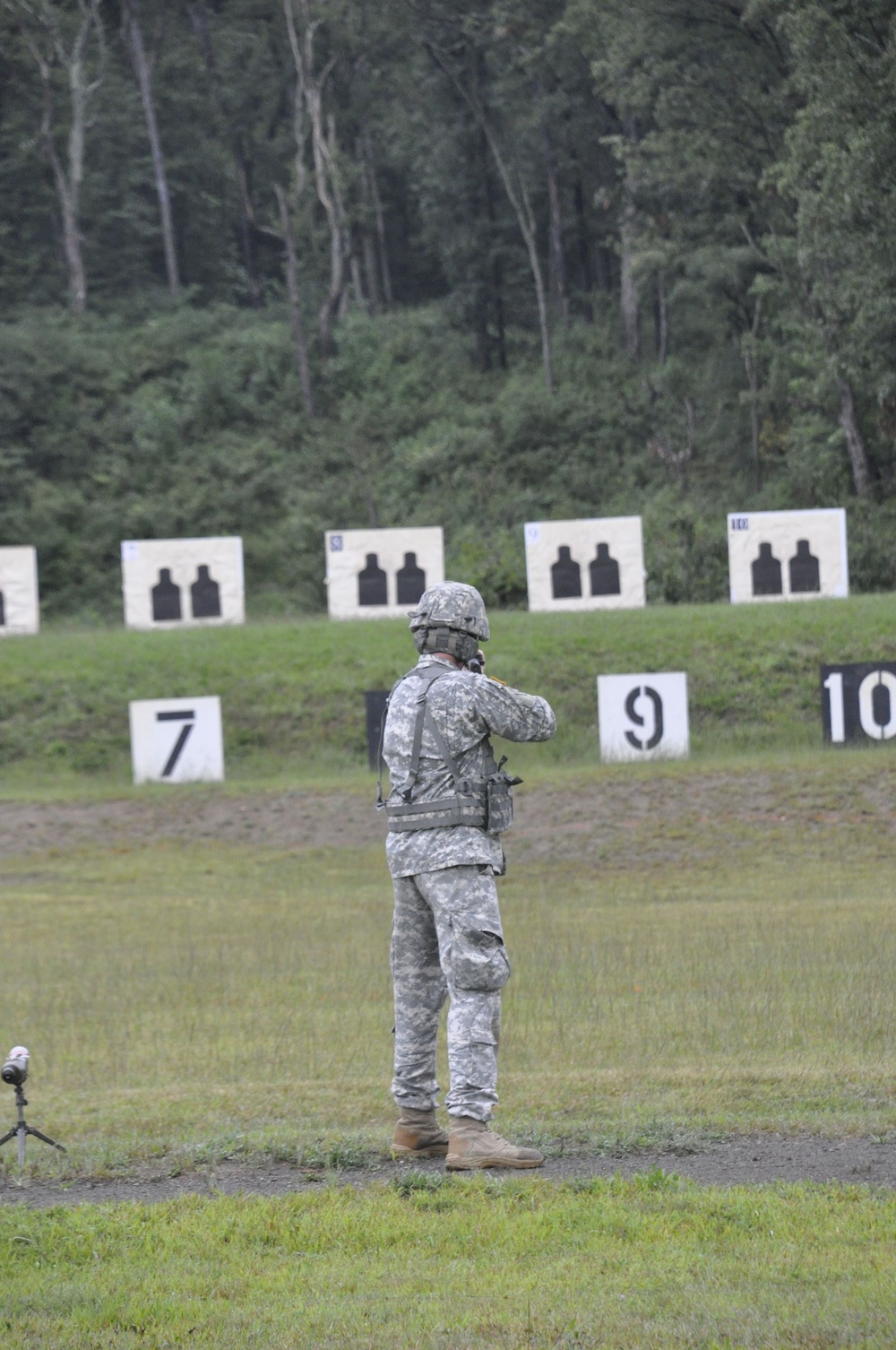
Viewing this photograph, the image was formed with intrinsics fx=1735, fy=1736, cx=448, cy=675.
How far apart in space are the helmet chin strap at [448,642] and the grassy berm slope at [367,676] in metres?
15.9

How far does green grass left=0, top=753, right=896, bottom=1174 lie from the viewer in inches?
297

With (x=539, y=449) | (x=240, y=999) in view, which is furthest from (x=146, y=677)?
(x=539, y=449)

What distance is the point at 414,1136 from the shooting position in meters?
6.56

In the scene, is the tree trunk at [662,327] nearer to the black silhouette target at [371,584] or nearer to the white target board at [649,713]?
the black silhouette target at [371,584]

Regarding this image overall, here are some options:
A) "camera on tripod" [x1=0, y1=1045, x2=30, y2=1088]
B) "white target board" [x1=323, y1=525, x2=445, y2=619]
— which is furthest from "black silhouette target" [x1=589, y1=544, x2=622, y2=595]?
"camera on tripod" [x1=0, y1=1045, x2=30, y2=1088]

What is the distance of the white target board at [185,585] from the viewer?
2777cm

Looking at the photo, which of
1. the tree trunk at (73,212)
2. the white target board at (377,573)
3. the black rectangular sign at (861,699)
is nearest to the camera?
the black rectangular sign at (861,699)

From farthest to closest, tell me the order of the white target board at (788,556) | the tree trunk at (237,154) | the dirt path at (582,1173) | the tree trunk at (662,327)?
the tree trunk at (237,154) < the tree trunk at (662,327) < the white target board at (788,556) < the dirt path at (582,1173)

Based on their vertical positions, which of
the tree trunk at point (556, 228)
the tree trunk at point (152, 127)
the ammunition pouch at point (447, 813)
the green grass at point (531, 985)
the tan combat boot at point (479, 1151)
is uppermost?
the tree trunk at point (152, 127)

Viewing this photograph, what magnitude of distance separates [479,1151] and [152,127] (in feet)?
156

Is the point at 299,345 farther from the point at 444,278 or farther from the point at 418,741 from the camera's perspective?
the point at 418,741

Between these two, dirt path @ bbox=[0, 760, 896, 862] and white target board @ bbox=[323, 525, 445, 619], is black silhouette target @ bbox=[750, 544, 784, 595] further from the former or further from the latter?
dirt path @ bbox=[0, 760, 896, 862]

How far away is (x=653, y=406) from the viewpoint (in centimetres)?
4144

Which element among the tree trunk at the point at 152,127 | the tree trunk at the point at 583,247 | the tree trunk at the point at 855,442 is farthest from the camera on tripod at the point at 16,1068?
the tree trunk at the point at 152,127
